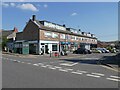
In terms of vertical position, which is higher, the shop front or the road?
the shop front

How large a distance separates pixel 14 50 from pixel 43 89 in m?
47.6

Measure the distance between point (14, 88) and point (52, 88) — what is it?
150cm

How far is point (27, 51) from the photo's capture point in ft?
154

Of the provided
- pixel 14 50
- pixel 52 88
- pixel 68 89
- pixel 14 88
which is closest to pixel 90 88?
pixel 68 89

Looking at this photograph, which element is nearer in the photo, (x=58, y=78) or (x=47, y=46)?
(x=58, y=78)

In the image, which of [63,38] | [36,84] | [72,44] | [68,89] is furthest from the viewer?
[72,44]

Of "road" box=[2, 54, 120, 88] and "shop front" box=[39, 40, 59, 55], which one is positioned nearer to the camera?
"road" box=[2, 54, 120, 88]

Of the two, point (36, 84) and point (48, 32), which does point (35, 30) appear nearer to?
point (48, 32)

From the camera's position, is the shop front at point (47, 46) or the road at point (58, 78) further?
the shop front at point (47, 46)

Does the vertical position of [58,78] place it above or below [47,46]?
below

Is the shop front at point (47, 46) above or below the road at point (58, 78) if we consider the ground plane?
above

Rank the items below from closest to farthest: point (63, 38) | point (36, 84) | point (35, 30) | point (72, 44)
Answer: point (36, 84), point (35, 30), point (63, 38), point (72, 44)

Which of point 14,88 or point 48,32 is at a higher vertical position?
point 48,32

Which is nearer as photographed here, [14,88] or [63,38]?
[14,88]
